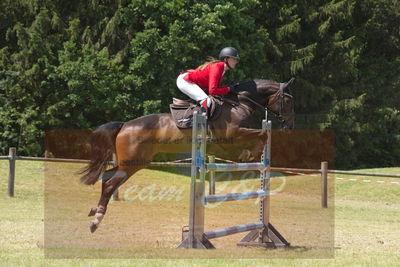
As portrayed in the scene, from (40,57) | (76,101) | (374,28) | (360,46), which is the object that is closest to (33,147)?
(76,101)

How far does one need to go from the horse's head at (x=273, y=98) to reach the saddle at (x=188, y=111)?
418 mm

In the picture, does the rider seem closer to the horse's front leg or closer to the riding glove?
the riding glove

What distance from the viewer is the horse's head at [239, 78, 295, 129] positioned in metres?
7.12

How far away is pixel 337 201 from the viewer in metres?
15.4

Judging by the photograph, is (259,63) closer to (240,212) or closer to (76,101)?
(76,101)

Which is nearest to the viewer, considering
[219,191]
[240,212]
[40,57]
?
[240,212]

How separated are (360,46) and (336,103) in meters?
3.42

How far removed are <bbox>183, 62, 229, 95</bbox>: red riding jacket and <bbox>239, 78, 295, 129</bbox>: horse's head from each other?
36cm

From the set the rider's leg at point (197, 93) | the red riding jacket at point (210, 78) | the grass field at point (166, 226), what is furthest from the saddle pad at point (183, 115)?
the grass field at point (166, 226)

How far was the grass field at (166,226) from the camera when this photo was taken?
19.2 ft

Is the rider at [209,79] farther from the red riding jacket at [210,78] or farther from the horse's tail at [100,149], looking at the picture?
the horse's tail at [100,149]

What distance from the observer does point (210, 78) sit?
6.83m

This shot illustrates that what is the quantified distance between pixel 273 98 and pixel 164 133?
1513 millimetres

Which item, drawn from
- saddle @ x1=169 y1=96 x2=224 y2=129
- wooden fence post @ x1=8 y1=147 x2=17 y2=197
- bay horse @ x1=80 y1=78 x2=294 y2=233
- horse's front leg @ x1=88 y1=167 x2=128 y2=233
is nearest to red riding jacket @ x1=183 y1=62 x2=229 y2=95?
saddle @ x1=169 y1=96 x2=224 y2=129
